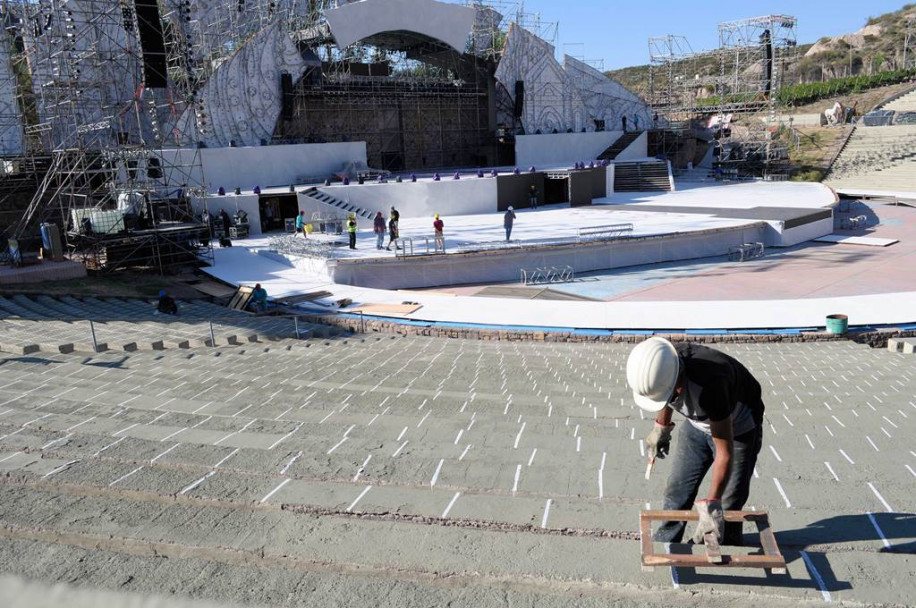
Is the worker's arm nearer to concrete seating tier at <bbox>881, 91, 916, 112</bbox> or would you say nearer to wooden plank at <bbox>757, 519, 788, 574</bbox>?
wooden plank at <bbox>757, 519, 788, 574</bbox>

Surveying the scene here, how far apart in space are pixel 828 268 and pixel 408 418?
55.6ft

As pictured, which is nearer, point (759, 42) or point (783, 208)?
point (783, 208)

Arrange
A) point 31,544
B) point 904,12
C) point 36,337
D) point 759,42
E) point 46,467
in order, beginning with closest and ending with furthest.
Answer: point 31,544
point 46,467
point 36,337
point 759,42
point 904,12

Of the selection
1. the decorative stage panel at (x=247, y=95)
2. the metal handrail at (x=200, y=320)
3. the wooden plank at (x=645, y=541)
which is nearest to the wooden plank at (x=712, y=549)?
the wooden plank at (x=645, y=541)

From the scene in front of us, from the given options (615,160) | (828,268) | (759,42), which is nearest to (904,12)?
(759,42)

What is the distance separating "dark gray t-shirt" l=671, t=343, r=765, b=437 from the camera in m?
3.11

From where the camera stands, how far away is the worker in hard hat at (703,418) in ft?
10.0

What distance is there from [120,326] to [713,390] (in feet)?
35.3

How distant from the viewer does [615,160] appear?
38.2 m

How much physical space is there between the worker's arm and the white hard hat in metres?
0.29

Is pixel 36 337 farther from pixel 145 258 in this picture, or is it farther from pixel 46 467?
pixel 145 258

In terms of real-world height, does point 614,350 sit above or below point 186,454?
below

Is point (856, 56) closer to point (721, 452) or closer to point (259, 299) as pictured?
point (259, 299)

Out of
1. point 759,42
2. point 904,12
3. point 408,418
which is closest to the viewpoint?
point 408,418
